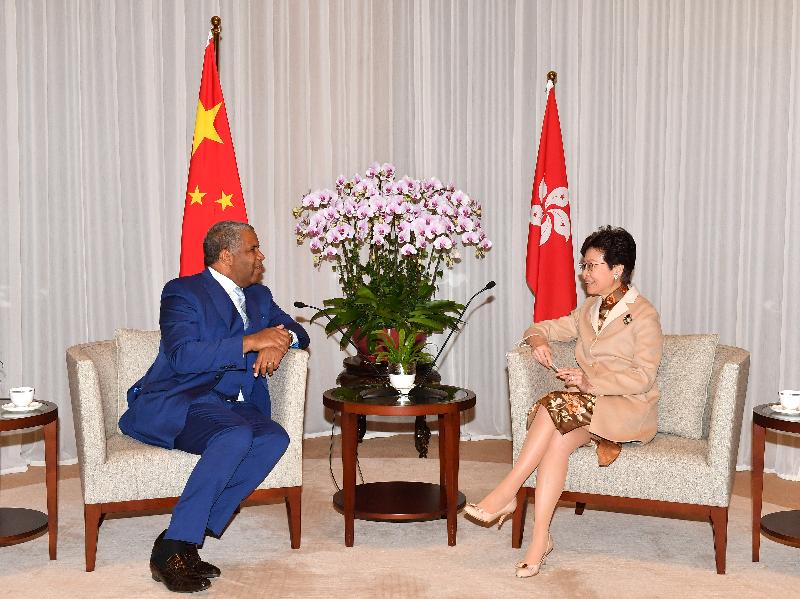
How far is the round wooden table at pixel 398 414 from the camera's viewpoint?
4.14 m

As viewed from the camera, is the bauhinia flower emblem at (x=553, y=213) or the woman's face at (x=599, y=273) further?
the bauhinia flower emblem at (x=553, y=213)

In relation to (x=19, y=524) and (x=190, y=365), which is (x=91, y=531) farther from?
(x=190, y=365)

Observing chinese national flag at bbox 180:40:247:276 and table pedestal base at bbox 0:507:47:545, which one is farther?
chinese national flag at bbox 180:40:247:276

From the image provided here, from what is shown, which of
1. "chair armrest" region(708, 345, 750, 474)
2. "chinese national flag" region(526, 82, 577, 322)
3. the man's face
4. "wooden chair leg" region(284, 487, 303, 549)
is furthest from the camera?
A: "chinese national flag" region(526, 82, 577, 322)

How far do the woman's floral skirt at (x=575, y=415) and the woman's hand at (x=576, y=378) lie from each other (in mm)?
40

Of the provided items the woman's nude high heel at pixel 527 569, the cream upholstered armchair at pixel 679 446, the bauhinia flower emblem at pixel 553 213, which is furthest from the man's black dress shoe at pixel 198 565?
the bauhinia flower emblem at pixel 553 213

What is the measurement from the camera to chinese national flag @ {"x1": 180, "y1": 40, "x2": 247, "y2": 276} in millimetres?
5648

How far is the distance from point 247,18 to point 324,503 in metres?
3.22

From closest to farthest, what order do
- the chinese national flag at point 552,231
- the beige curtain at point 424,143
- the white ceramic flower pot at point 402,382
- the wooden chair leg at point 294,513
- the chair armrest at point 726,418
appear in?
the chair armrest at point 726,418 → the wooden chair leg at point 294,513 → the white ceramic flower pot at point 402,382 → the beige curtain at point 424,143 → the chinese national flag at point 552,231

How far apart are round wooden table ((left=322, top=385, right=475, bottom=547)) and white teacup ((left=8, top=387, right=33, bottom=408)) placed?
1.23m

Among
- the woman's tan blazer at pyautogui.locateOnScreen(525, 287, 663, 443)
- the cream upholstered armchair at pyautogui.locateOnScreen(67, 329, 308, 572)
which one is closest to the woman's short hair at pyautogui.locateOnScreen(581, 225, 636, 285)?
the woman's tan blazer at pyautogui.locateOnScreen(525, 287, 663, 443)

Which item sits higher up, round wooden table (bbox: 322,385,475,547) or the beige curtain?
the beige curtain

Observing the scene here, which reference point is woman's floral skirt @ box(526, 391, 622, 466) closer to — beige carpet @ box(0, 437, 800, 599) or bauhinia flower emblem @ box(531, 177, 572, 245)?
beige carpet @ box(0, 437, 800, 599)

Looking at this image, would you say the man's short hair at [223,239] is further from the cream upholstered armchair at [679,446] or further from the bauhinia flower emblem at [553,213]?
the bauhinia flower emblem at [553,213]
